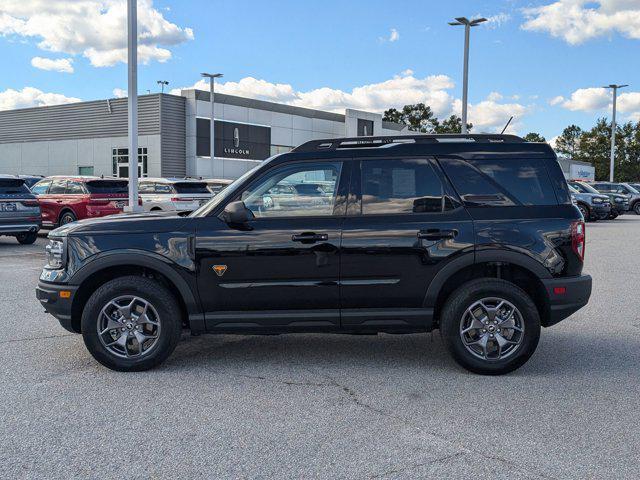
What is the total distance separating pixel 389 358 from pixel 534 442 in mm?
1985

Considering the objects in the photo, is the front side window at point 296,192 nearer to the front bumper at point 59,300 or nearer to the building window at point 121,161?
the front bumper at point 59,300

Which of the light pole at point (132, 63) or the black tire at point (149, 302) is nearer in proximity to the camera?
the black tire at point (149, 302)

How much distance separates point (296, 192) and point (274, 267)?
24.9 inches

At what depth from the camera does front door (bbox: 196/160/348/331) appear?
5.15 m

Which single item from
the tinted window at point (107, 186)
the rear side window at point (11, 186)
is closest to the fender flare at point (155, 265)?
the rear side window at point (11, 186)

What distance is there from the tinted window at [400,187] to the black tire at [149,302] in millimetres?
1740

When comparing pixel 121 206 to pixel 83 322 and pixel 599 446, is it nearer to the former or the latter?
pixel 83 322

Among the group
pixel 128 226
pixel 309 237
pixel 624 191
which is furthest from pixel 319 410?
pixel 624 191

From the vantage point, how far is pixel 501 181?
5320mm

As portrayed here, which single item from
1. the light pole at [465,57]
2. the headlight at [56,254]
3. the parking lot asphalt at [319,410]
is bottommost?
the parking lot asphalt at [319,410]

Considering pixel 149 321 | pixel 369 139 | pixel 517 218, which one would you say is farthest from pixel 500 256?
pixel 149 321

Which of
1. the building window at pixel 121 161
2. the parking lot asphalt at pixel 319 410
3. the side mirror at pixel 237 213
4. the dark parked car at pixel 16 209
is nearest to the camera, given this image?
the parking lot asphalt at pixel 319 410

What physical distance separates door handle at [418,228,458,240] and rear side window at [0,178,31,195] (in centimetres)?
1226

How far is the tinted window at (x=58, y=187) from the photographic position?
1756 centimetres
